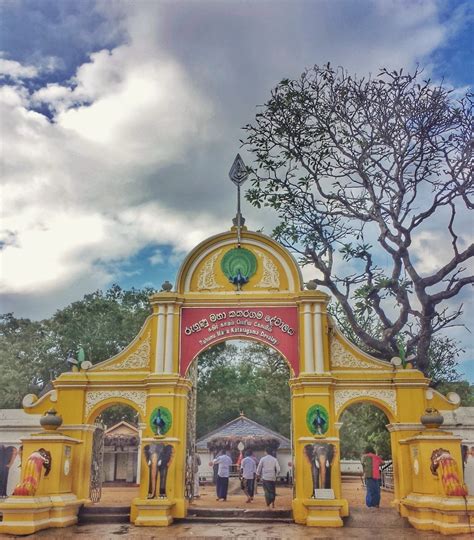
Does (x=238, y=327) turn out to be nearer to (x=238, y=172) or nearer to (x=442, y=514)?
(x=238, y=172)

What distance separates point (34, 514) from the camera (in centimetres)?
1008

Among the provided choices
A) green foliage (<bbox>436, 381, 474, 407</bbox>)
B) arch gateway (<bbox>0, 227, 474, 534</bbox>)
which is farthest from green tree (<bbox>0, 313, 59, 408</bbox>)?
green foliage (<bbox>436, 381, 474, 407</bbox>)

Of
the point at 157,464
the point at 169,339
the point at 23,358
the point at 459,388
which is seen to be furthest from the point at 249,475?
the point at 23,358

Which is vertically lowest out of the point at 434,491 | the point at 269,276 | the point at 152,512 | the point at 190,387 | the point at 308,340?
the point at 152,512

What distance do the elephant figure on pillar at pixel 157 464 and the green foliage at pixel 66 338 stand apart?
609 inches

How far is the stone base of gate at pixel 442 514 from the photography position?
31.3 feet

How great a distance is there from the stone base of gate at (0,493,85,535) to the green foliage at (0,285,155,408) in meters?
15.8

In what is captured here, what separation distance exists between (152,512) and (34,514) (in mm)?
2227

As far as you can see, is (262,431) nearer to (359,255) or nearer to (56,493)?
(359,255)

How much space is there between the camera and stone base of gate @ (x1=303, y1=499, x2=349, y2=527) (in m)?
10.7

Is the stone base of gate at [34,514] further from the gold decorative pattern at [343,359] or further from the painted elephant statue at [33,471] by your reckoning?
the gold decorative pattern at [343,359]

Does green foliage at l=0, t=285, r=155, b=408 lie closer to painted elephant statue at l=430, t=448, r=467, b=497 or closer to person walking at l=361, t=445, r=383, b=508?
person walking at l=361, t=445, r=383, b=508

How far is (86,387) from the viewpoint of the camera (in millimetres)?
12227

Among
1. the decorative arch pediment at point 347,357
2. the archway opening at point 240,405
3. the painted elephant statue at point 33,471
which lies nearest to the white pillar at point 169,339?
the painted elephant statue at point 33,471
